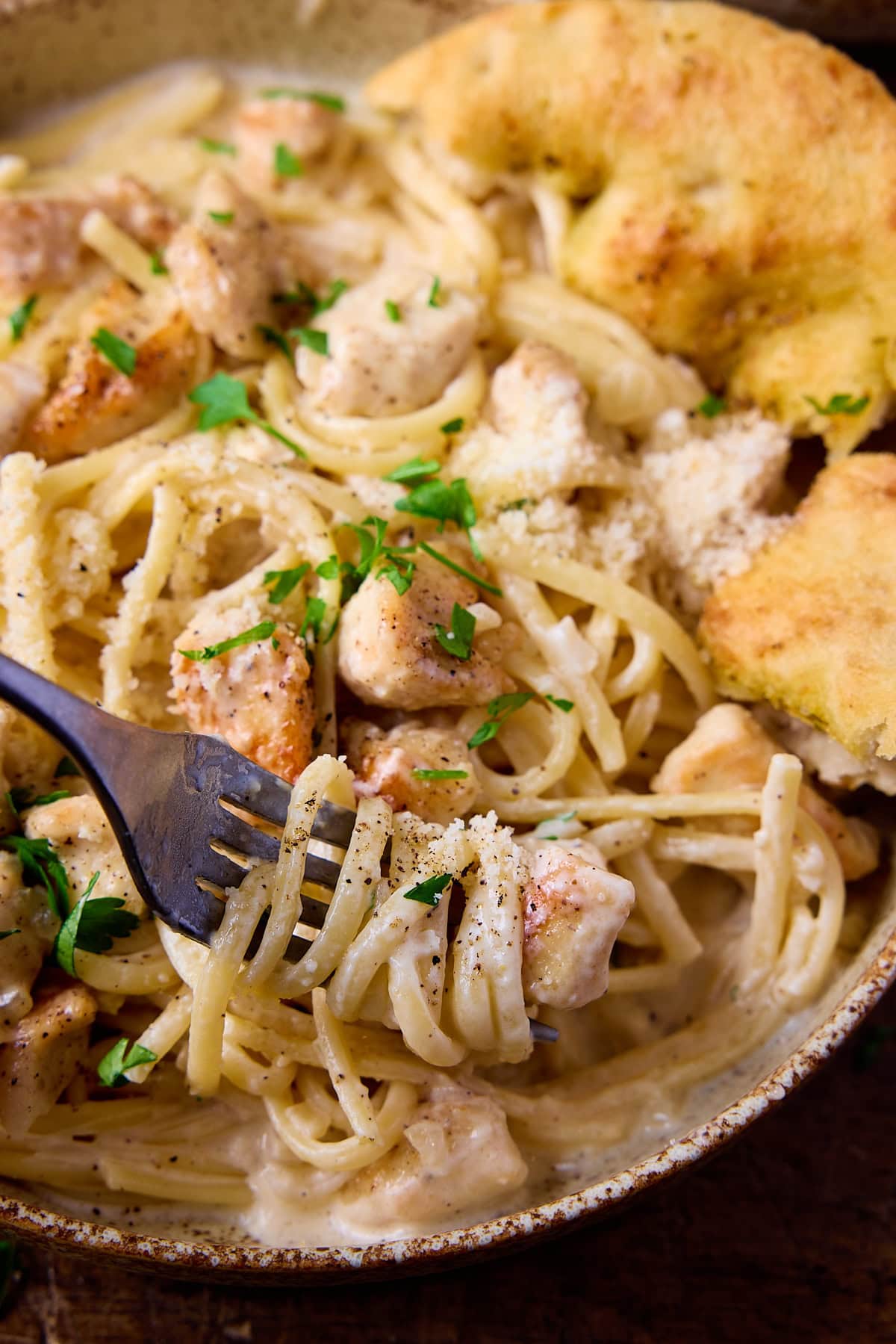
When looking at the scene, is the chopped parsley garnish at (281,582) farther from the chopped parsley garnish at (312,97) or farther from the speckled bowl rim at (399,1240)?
the chopped parsley garnish at (312,97)

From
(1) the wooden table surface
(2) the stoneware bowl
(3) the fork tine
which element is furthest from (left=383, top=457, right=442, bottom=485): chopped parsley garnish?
(1) the wooden table surface

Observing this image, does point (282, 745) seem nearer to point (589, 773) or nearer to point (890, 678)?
point (589, 773)

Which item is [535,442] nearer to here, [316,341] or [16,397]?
[316,341]

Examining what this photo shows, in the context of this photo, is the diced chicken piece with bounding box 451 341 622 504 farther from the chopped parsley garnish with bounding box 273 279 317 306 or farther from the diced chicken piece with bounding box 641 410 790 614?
the chopped parsley garnish with bounding box 273 279 317 306

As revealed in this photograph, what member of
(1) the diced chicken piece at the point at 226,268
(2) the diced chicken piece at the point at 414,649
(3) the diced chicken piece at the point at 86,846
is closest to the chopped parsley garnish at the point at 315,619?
(2) the diced chicken piece at the point at 414,649

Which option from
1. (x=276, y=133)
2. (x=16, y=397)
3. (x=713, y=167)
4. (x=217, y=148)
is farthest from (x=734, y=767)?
(x=217, y=148)
